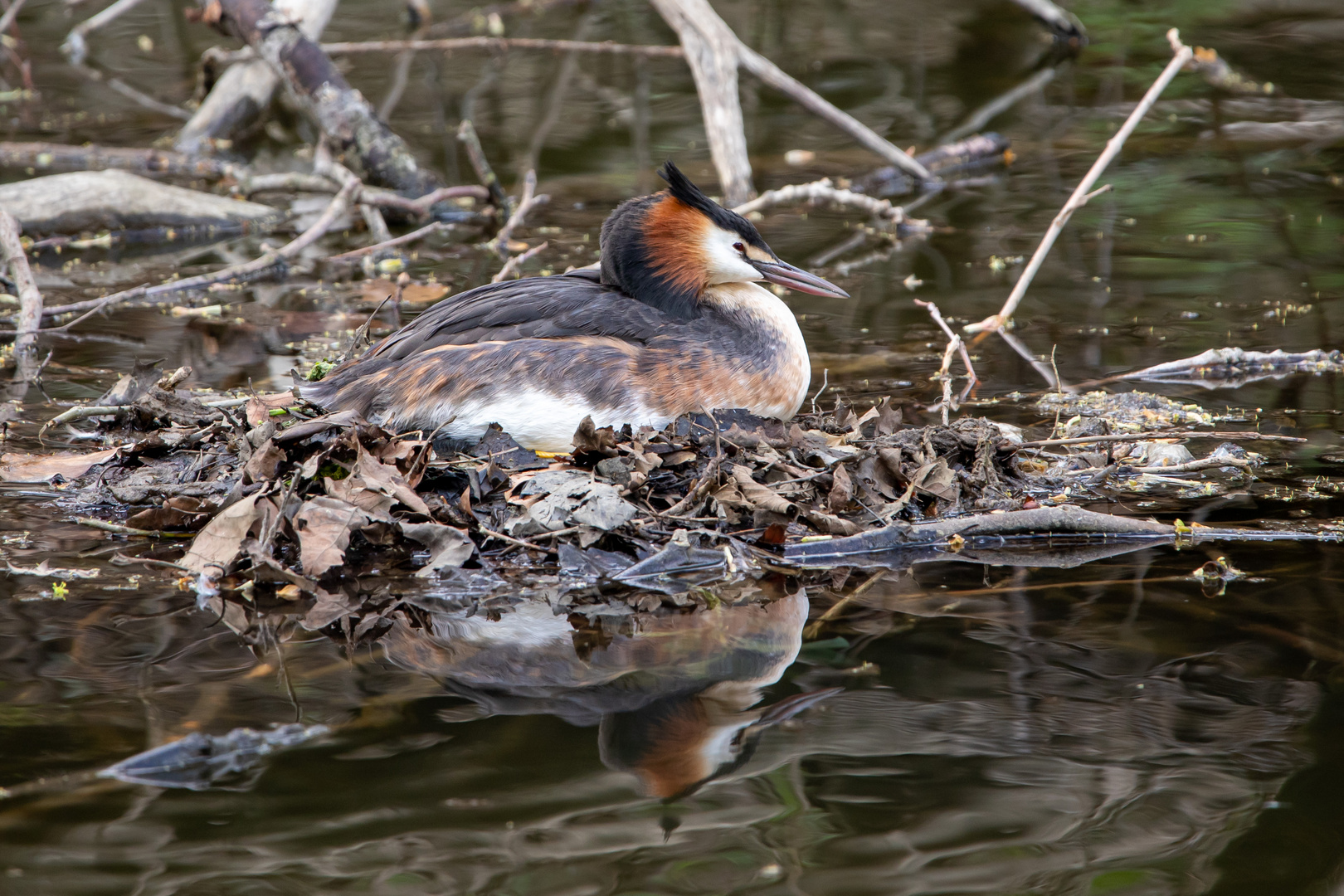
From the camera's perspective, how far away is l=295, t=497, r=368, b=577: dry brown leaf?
432 centimetres

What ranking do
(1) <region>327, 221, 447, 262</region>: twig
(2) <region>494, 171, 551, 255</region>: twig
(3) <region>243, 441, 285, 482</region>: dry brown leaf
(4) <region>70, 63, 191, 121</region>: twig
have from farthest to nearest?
(4) <region>70, 63, 191, 121</region>: twig, (2) <region>494, 171, 551, 255</region>: twig, (1) <region>327, 221, 447, 262</region>: twig, (3) <region>243, 441, 285, 482</region>: dry brown leaf

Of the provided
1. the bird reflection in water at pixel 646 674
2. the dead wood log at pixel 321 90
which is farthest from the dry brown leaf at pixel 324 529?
the dead wood log at pixel 321 90

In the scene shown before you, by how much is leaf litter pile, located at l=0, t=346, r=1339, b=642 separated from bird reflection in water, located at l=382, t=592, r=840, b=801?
0.39 feet

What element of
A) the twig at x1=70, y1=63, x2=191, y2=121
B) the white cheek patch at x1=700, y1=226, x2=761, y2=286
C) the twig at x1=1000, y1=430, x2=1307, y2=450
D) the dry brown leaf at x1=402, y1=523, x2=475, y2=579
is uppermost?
the white cheek patch at x1=700, y1=226, x2=761, y2=286

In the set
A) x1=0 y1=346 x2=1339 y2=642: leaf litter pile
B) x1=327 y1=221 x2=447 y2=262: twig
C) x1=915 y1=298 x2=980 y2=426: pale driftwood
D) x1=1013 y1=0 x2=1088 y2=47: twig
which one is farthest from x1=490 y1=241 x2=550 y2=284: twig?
x1=1013 y1=0 x2=1088 y2=47: twig

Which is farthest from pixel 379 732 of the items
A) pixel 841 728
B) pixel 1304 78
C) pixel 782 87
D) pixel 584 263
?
pixel 1304 78

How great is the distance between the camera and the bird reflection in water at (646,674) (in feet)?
11.3

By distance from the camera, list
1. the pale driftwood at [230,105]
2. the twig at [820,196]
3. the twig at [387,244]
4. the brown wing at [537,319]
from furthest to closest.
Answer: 1. the pale driftwood at [230,105]
2. the twig at [820,196]
3. the twig at [387,244]
4. the brown wing at [537,319]

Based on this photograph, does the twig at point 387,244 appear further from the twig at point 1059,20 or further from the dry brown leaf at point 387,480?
the twig at point 1059,20

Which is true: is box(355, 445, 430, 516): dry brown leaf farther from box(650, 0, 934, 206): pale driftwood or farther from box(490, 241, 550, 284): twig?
box(650, 0, 934, 206): pale driftwood

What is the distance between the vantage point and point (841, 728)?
138 inches

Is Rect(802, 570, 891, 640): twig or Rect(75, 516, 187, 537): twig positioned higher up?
Rect(75, 516, 187, 537): twig

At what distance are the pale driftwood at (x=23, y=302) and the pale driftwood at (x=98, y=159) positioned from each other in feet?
12.1

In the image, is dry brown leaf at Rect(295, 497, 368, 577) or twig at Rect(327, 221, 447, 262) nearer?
dry brown leaf at Rect(295, 497, 368, 577)
